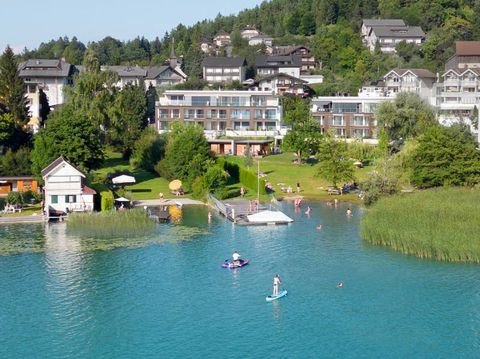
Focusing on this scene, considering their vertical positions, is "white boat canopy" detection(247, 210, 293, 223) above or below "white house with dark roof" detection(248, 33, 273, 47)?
below

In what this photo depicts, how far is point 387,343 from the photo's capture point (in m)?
35.1

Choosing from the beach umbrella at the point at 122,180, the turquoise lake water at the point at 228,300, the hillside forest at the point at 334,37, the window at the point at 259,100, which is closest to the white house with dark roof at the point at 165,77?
the hillside forest at the point at 334,37

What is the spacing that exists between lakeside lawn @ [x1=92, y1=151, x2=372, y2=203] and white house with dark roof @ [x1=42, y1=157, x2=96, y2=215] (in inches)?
167

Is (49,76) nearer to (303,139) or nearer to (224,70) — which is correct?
(224,70)

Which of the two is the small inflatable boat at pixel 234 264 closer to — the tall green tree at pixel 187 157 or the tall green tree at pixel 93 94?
the tall green tree at pixel 187 157

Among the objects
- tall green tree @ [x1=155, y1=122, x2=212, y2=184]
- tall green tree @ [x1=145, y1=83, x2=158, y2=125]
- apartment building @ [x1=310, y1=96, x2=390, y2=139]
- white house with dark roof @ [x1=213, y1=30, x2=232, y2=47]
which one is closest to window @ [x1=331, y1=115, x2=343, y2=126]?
apartment building @ [x1=310, y1=96, x2=390, y2=139]

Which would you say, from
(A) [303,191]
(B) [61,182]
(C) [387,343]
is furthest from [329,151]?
(C) [387,343]

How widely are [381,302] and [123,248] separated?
755 inches

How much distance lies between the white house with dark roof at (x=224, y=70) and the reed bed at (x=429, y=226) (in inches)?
3539

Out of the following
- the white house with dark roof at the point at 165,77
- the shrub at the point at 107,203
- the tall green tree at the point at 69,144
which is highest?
the white house with dark roof at the point at 165,77

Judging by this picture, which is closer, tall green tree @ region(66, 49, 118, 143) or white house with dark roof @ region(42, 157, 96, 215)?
white house with dark roof @ region(42, 157, 96, 215)

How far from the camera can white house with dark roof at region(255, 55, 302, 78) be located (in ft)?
467

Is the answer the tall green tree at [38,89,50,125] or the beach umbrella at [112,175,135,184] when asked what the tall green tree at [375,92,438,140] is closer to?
the beach umbrella at [112,175,135,184]

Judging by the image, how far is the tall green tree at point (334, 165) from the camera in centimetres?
7425
